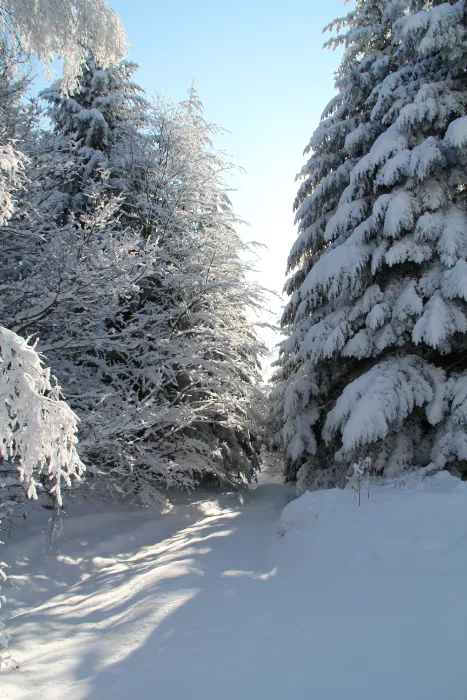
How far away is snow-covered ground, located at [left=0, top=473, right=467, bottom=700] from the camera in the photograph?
2.95 metres

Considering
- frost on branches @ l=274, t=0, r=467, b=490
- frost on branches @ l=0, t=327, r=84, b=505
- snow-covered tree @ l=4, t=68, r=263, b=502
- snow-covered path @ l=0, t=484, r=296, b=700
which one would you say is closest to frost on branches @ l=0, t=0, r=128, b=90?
snow-covered tree @ l=4, t=68, r=263, b=502

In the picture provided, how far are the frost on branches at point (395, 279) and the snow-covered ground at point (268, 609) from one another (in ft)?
3.83

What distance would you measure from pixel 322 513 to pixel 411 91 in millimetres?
8055

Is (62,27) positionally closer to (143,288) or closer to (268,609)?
(143,288)

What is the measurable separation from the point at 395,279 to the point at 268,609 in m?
6.52

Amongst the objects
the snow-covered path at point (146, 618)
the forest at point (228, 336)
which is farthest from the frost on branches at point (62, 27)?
the snow-covered path at point (146, 618)

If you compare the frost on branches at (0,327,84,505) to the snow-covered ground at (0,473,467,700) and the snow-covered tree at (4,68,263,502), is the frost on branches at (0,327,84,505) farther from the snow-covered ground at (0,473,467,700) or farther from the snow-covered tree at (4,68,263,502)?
the snow-covered tree at (4,68,263,502)

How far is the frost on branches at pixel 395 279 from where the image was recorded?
733 centimetres

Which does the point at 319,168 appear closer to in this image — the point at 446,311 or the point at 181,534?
the point at 446,311

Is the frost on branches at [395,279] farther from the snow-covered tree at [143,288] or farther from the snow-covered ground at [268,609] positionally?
the snow-covered tree at [143,288]

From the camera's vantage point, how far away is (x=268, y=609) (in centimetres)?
414

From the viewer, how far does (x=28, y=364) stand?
2.88 meters

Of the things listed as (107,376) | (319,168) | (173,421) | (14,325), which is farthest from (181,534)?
(319,168)

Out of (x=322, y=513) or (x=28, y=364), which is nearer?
(x=28, y=364)
